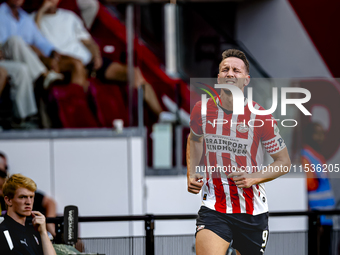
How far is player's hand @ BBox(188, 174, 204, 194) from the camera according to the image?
7.91 feet

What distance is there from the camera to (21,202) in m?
2.40

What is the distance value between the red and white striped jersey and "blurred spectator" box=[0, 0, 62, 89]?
110 inches

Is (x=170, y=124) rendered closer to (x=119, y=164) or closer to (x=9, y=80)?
(x=119, y=164)

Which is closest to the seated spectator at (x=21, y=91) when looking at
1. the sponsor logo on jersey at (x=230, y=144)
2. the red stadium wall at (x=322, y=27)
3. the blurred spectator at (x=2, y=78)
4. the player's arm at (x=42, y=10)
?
the blurred spectator at (x=2, y=78)

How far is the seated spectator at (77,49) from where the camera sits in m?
4.86

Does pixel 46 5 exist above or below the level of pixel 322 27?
above

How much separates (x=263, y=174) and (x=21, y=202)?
133 centimetres

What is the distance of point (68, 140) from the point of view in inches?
175

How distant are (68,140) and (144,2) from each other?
6.60ft

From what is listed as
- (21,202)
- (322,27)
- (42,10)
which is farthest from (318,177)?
(42,10)

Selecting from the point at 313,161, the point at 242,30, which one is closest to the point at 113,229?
the point at 313,161

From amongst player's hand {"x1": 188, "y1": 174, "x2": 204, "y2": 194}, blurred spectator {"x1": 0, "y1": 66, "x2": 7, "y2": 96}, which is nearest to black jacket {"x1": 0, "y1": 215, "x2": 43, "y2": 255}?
player's hand {"x1": 188, "y1": 174, "x2": 204, "y2": 194}

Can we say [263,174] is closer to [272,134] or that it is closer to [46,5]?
[272,134]

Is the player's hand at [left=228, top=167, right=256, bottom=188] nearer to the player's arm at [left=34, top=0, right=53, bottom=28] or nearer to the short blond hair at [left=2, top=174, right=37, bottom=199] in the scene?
the short blond hair at [left=2, top=174, right=37, bottom=199]
